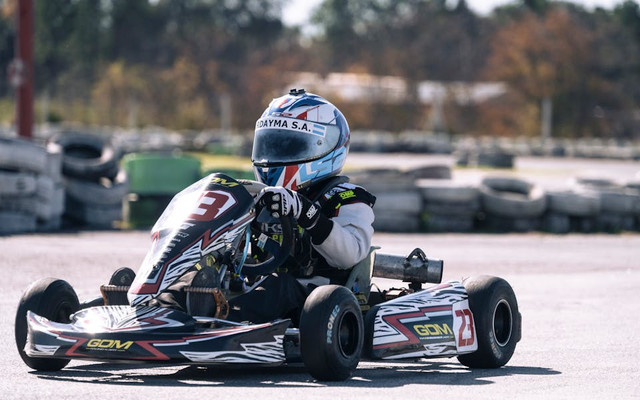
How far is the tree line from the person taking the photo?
5456 centimetres

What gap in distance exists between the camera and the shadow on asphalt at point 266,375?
17.3 feet

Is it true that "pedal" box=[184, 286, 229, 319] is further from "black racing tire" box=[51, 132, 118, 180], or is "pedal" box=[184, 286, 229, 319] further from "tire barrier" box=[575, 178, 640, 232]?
"tire barrier" box=[575, 178, 640, 232]

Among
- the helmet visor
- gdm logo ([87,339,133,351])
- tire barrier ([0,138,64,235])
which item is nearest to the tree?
A: tire barrier ([0,138,64,235])

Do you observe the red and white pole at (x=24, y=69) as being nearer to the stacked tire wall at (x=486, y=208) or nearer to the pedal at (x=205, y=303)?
the stacked tire wall at (x=486, y=208)

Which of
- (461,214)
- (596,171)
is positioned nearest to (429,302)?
(461,214)

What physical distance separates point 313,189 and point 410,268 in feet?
2.56

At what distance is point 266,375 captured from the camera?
5582mm

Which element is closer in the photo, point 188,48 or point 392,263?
point 392,263

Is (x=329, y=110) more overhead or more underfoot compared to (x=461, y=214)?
more overhead

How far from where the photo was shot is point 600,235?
1569 cm

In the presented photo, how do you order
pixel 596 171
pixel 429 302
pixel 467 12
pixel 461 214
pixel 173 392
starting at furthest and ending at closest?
pixel 467 12, pixel 596 171, pixel 461 214, pixel 429 302, pixel 173 392

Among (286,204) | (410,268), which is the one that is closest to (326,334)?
(286,204)

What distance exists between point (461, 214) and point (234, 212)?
10.3 m

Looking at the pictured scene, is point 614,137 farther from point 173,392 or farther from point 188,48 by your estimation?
point 173,392
